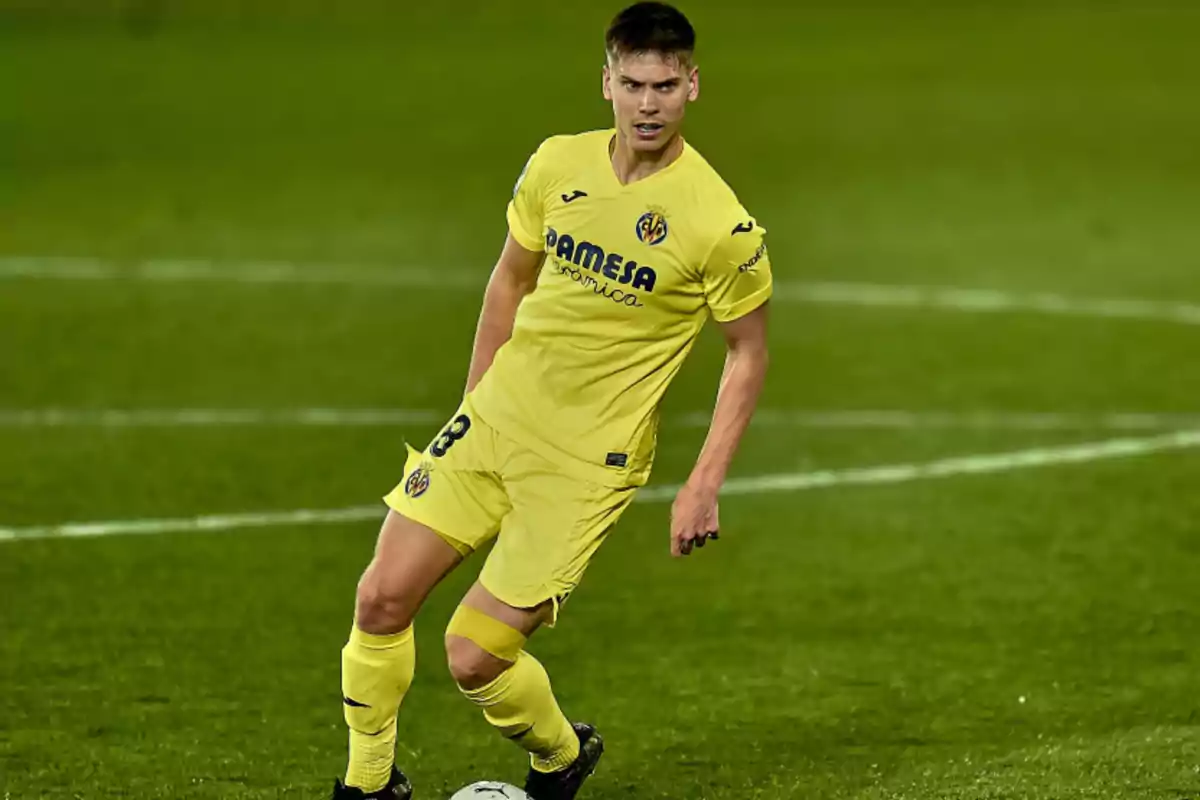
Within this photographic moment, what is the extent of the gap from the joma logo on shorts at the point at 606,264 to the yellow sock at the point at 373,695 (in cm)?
113

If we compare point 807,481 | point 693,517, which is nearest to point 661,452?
point 807,481

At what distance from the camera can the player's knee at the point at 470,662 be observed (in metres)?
6.27

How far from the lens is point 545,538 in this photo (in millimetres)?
6273

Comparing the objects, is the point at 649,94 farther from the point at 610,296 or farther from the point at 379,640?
the point at 379,640

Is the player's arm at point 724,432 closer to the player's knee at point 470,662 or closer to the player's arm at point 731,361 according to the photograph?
the player's arm at point 731,361

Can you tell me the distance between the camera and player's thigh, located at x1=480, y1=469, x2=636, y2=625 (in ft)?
20.6

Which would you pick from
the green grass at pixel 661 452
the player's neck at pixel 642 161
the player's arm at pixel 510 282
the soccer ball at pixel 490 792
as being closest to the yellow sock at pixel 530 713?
the soccer ball at pixel 490 792

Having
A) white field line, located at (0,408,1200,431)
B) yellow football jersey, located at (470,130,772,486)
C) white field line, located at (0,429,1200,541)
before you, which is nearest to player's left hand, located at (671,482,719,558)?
yellow football jersey, located at (470,130,772,486)

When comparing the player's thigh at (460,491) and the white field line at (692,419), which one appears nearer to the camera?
the player's thigh at (460,491)

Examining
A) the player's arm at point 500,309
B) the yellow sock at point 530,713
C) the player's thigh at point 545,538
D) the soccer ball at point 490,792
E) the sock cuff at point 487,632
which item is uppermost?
the player's arm at point 500,309

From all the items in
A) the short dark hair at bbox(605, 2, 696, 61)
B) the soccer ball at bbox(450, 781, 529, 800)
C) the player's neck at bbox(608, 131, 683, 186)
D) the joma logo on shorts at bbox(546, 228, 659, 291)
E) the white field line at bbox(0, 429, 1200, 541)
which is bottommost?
the white field line at bbox(0, 429, 1200, 541)

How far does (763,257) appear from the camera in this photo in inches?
245

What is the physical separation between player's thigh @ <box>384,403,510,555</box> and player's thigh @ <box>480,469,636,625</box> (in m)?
0.06

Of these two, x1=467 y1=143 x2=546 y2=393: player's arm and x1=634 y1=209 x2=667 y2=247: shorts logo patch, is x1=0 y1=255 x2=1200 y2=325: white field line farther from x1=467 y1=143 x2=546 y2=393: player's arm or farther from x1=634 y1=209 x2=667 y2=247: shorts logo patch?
x1=634 y1=209 x2=667 y2=247: shorts logo patch
